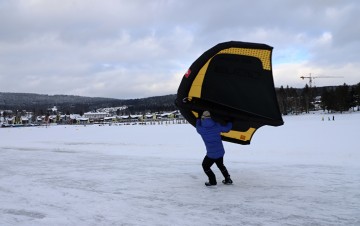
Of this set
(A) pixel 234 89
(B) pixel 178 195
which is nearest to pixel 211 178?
(B) pixel 178 195

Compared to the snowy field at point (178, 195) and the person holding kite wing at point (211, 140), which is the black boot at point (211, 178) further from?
the snowy field at point (178, 195)

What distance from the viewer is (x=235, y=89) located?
7945 mm

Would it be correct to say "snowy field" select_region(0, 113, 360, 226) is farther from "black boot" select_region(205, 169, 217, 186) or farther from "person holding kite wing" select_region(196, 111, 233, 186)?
"person holding kite wing" select_region(196, 111, 233, 186)

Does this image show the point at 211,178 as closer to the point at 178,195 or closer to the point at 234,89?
the point at 178,195

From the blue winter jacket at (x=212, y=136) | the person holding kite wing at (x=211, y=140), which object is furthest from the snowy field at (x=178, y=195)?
the blue winter jacket at (x=212, y=136)

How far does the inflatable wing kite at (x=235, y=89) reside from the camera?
7715 mm

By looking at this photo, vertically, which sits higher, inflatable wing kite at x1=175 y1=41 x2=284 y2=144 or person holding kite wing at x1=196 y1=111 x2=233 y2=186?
inflatable wing kite at x1=175 y1=41 x2=284 y2=144

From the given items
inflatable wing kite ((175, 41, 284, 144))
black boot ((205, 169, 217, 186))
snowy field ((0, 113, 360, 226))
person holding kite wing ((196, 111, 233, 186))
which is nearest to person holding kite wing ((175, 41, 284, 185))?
inflatable wing kite ((175, 41, 284, 144))

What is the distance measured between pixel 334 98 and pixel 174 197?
97571 mm

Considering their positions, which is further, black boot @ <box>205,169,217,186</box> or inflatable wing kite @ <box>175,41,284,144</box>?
inflatable wing kite @ <box>175,41,284,144</box>

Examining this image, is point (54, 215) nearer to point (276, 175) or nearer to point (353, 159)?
point (276, 175)

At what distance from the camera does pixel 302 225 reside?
465cm

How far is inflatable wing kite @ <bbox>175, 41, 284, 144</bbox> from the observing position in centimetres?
771

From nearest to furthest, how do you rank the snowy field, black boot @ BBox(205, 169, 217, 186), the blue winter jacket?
1. the snowy field
2. the blue winter jacket
3. black boot @ BBox(205, 169, 217, 186)
